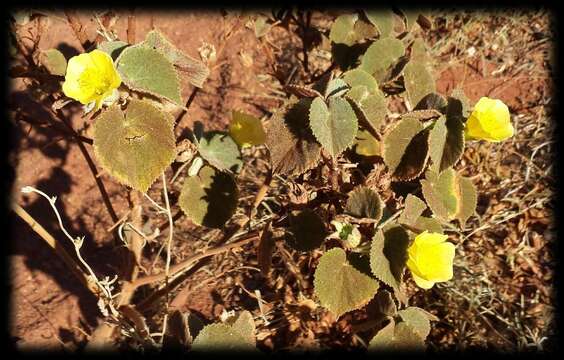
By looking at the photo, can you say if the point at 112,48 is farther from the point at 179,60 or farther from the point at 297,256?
the point at 297,256

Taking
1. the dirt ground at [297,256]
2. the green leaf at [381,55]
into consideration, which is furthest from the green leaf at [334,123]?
the dirt ground at [297,256]

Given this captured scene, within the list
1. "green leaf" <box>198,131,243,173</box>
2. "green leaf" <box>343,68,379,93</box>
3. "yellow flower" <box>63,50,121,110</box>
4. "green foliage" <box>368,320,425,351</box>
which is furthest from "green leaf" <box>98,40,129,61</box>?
"green foliage" <box>368,320,425,351</box>

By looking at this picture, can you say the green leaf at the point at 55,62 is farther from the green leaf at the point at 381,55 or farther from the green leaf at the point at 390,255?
the green leaf at the point at 390,255

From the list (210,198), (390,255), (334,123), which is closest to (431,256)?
(390,255)

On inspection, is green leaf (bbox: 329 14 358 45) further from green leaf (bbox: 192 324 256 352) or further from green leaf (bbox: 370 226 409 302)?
green leaf (bbox: 192 324 256 352)

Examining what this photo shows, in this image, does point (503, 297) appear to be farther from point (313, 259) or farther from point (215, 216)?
point (215, 216)

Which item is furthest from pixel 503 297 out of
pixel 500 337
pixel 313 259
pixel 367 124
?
pixel 367 124
